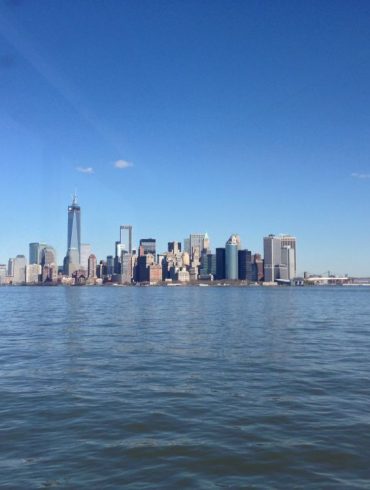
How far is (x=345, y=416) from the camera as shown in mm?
14734

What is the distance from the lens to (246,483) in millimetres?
10109

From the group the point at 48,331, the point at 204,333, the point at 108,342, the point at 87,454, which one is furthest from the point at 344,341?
the point at 87,454

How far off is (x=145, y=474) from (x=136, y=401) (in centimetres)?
598

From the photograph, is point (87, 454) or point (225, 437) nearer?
Result: point (87, 454)

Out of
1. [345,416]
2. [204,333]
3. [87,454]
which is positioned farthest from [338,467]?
[204,333]

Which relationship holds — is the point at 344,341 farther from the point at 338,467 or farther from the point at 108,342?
the point at 338,467

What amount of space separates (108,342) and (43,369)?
962 cm

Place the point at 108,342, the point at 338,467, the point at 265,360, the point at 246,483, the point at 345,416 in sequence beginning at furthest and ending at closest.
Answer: the point at 108,342
the point at 265,360
the point at 345,416
the point at 338,467
the point at 246,483

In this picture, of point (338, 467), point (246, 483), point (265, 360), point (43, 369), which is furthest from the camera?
point (265, 360)

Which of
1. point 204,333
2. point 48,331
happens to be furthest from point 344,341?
point 48,331

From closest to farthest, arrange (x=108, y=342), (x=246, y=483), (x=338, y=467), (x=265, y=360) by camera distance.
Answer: (x=246, y=483), (x=338, y=467), (x=265, y=360), (x=108, y=342)

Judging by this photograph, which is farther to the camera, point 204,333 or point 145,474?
point 204,333

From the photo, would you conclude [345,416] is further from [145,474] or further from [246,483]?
[145,474]

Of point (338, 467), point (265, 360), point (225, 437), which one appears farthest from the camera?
point (265, 360)
